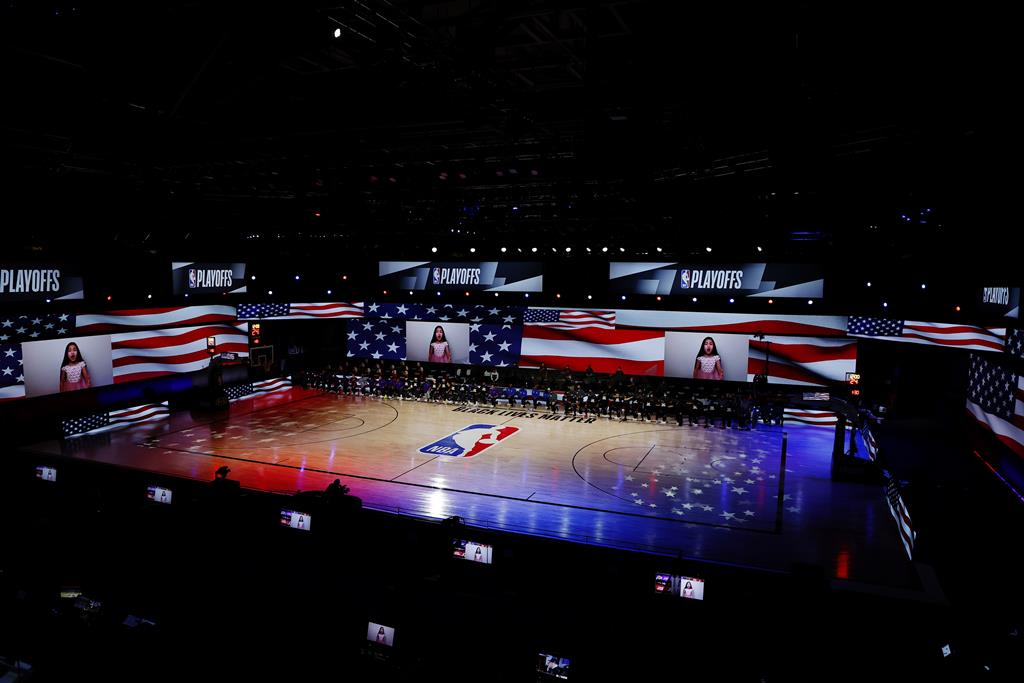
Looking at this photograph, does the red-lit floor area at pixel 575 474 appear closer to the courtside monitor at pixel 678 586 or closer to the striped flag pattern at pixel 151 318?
the courtside monitor at pixel 678 586

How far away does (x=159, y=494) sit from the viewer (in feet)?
38.0

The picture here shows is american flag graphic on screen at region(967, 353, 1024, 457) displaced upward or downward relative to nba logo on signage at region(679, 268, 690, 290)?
downward

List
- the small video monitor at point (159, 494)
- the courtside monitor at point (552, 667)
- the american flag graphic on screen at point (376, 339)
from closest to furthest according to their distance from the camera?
the courtside monitor at point (552, 667) < the small video monitor at point (159, 494) < the american flag graphic on screen at point (376, 339)

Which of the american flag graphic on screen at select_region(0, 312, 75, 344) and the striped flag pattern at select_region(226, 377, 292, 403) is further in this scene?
the striped flag pattern at select_region(226, 377, 292, 403)

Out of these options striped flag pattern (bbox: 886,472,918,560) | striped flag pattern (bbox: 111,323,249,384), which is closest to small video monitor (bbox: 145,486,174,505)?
striped flag pattern (bbox: 111,323,249,384)

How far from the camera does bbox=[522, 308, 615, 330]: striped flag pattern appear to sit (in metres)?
25.2

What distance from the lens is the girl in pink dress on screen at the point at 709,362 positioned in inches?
934

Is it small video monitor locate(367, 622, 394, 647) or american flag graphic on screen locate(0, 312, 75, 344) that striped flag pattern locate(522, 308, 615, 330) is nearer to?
american flag graphic on screen locate(0, 312, 75, 344)

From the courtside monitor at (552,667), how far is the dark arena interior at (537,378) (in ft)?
0.10

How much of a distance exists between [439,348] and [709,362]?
1159cm

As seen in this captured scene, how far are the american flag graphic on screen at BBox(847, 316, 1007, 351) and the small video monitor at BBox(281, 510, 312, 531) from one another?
15873mm

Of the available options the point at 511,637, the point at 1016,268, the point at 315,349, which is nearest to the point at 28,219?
the point at 511,637

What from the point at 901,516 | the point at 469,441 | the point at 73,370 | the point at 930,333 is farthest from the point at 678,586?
the point at 73,370

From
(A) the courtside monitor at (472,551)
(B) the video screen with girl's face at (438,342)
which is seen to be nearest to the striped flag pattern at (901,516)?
(A) the courtside monitor at (472,551)
